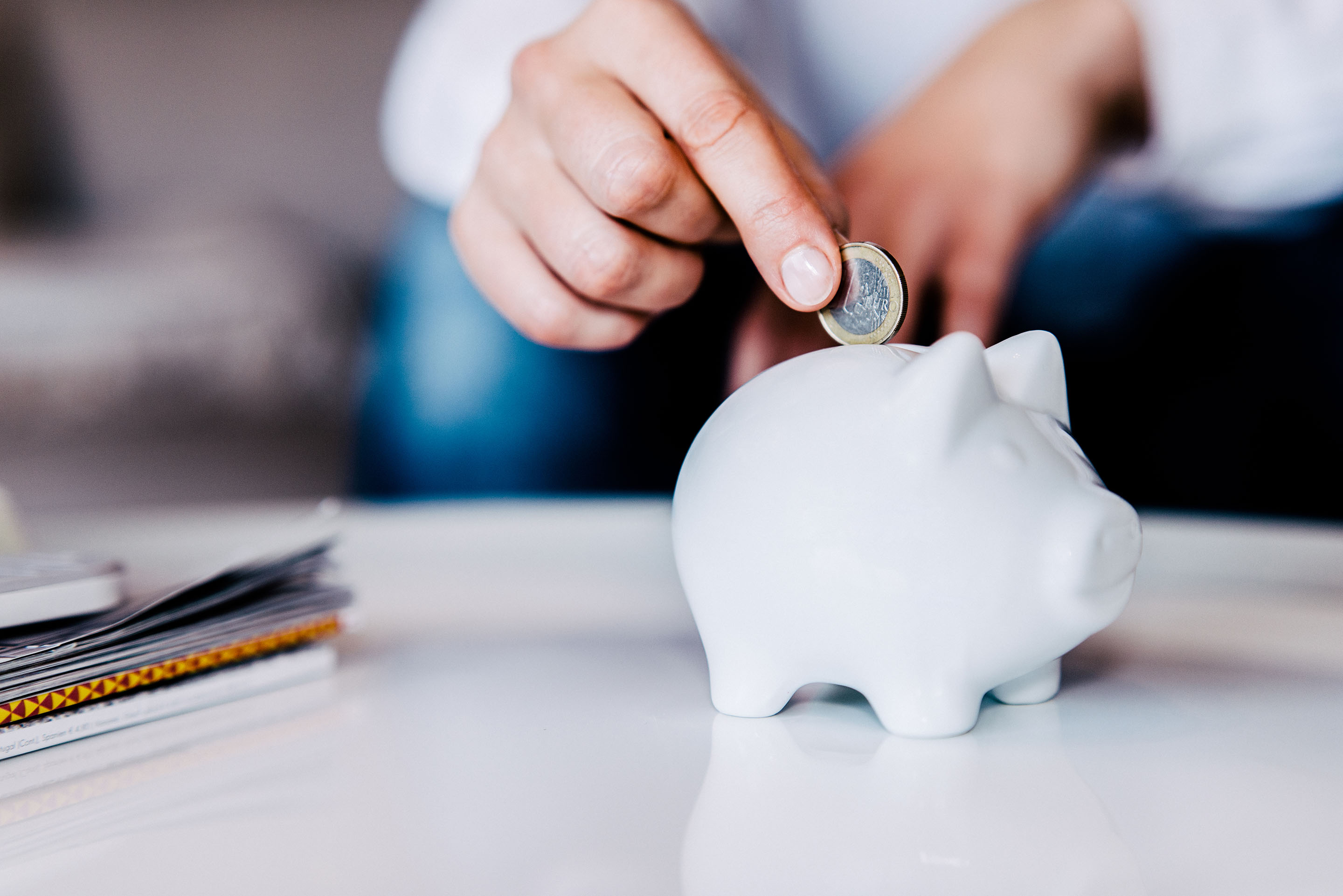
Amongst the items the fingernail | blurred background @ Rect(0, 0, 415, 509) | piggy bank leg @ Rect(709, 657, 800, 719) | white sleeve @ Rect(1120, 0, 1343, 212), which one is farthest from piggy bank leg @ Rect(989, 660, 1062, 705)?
blurred background @ Rect(0, 0, 415, 509)

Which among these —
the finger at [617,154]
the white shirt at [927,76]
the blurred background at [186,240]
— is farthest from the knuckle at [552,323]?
the blurred background at [186,240]

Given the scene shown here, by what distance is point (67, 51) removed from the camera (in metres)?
4.65

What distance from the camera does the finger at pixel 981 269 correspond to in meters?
1.16

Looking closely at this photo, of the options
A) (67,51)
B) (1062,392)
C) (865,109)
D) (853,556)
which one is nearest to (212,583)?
(853,556)

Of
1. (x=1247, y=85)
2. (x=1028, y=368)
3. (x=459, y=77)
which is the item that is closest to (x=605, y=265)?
(x=1028, y=368)

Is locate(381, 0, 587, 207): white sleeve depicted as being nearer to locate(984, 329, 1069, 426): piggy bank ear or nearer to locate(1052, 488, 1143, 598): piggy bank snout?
locate(984, 329, 1069, 426): piggy bank ear

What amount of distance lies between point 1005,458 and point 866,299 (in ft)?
0.60

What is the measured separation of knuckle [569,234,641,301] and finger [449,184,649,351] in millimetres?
60

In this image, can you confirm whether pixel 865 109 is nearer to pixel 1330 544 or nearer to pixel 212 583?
pixel 1330 544

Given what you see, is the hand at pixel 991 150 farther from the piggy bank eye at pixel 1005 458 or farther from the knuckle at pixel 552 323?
the piggy bank eye at pixel 1005 458

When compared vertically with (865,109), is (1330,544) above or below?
below

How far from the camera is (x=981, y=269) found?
118 cm

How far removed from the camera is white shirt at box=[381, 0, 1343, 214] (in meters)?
1.30

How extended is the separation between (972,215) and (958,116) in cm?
16
